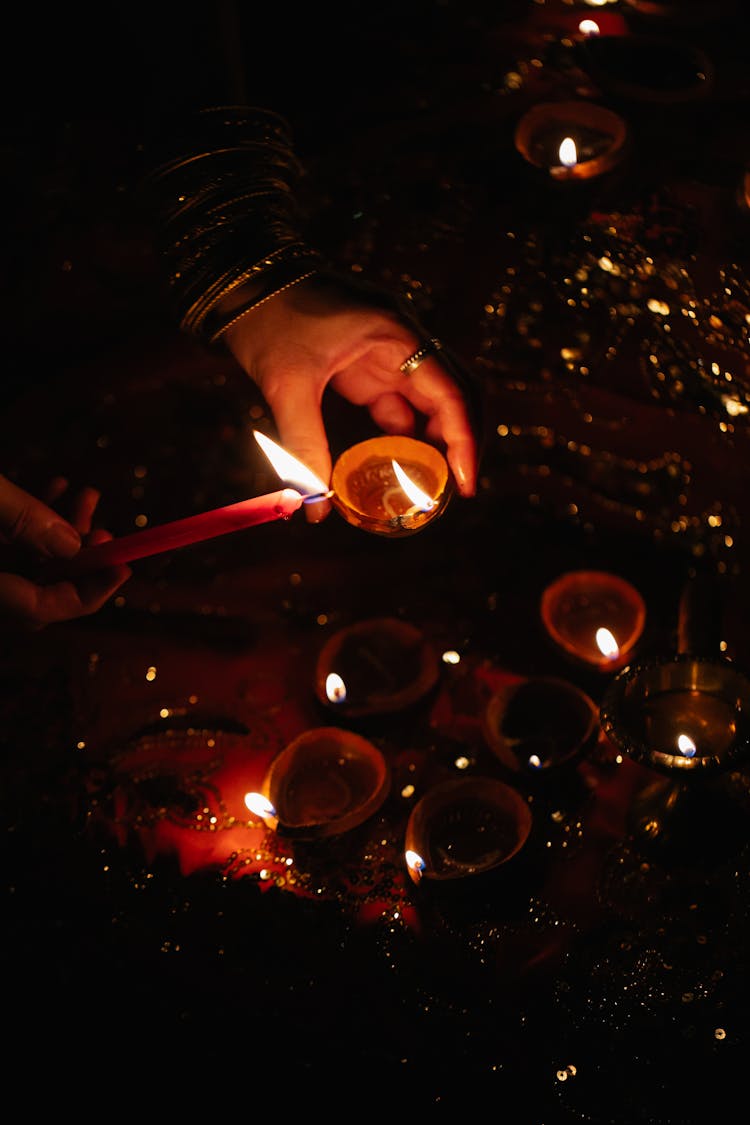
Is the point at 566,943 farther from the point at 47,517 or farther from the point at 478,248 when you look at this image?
the point at 478,248

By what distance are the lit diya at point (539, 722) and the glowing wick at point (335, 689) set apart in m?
0.30

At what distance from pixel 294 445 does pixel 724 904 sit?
44.8 inches

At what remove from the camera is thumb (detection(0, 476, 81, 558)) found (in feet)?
5.22

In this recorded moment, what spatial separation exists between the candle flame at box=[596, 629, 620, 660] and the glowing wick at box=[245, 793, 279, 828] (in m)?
0.72

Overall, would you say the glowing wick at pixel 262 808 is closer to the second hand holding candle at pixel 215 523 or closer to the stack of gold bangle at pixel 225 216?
the second hand holding candle at pixel 215 523

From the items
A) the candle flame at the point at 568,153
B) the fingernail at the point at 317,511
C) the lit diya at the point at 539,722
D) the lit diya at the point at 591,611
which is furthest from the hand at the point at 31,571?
the candle flame at the point at 568,153

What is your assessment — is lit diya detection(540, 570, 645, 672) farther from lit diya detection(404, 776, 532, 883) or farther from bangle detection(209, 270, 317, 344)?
bangle detection(209, 270, 317, 344)

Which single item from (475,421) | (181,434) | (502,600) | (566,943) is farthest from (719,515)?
(181,434)

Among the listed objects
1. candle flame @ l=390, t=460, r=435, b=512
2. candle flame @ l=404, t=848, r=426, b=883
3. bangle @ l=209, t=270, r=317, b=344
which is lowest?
candle flame @ l=404, t=848, r=426, b=883

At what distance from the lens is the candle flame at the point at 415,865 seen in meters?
1.57

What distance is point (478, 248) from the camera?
2111 millimetres

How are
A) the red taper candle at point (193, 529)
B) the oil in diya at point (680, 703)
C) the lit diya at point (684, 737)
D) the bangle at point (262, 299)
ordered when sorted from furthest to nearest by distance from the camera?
the bangle at point (262, 299)
the oil in diya at point (680, 703)
the lit diya at point (684, 737)
the red taper candle at point (193, 529)

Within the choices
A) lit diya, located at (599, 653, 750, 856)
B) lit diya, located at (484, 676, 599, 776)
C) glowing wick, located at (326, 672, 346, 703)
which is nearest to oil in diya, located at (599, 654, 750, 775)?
lit diya, located at (599, 653, 750, 856)

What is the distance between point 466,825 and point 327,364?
0.93m
